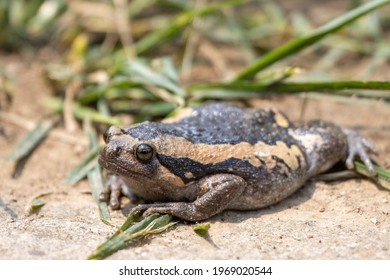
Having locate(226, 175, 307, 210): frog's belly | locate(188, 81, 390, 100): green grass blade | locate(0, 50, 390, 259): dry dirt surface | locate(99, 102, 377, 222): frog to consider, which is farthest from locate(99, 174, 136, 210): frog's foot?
locate(188, 81, 390, 100): green grass blade

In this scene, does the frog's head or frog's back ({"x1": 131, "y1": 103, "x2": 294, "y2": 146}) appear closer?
the frog's head

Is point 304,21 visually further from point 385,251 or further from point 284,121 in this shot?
point 385,251

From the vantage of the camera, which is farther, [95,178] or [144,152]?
[95,178]

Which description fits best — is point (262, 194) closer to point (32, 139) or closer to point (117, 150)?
point (117, 150)

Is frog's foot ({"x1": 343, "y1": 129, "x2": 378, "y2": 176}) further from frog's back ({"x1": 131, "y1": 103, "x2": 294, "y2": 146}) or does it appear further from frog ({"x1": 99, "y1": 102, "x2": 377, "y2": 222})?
frog's back ({"x1": 131, "y1": 103, "x2": 294, "y2": 146})

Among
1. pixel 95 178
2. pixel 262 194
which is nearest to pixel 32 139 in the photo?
pixel 95 178
